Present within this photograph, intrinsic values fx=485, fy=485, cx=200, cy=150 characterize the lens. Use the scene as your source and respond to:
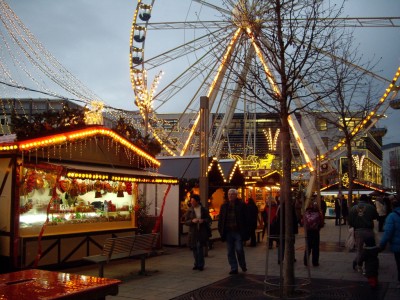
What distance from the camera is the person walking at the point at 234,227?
10844mm

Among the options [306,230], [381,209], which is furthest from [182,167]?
[306,230]

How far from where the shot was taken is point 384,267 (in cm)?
1165

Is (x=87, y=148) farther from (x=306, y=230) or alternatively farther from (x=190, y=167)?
(x=306, y=230)

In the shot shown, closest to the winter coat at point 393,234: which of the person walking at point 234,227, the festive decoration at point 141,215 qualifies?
the person walking at point 234,227

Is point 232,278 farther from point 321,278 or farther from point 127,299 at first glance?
point 127,299

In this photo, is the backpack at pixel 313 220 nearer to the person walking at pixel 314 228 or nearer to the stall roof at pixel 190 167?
the person walking at pixel 314 228

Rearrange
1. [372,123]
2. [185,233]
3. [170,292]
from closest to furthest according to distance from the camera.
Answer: [170,292]
[185,233]
[372,123]

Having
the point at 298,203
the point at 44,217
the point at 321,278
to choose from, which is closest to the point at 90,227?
the point at 44,217

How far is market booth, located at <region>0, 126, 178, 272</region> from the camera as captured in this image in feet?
35.7

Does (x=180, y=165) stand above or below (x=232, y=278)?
above

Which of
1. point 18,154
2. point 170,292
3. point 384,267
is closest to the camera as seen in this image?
point 170,292

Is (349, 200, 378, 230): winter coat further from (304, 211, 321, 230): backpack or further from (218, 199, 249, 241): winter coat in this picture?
(218, 199, 249, 241): winter coat

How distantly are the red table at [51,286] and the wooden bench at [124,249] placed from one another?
500cm

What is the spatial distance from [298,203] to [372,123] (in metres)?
4.60
